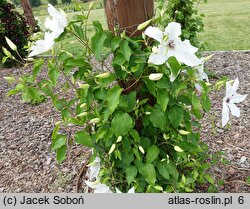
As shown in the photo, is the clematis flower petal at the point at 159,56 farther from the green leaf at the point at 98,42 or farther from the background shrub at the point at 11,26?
the background shrub at the point at 11,26

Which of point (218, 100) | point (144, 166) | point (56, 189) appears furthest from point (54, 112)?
point (144, 166)

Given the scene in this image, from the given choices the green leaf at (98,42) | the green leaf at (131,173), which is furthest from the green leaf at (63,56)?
the green leaf at (131,173)

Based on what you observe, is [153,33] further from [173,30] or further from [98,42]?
[98,42]

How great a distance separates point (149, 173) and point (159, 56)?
24.7 inches

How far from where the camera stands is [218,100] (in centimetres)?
321

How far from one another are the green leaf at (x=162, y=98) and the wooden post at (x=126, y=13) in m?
0.31

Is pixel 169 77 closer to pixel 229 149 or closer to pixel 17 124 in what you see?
pixel 229 149

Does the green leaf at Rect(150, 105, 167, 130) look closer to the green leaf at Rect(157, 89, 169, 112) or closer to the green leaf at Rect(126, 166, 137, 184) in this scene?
the green leaf at Rect(157, 89, 169, 112)

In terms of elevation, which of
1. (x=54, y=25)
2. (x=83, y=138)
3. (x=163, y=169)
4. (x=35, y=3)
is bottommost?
(x=35, y=3)

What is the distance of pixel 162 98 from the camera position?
4.83ft

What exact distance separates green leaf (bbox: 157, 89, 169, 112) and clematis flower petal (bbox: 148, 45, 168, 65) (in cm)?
18

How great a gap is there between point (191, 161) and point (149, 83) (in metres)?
0.76

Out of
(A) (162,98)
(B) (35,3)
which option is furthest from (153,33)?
(B) (35,3)

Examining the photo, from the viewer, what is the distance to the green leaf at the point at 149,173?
1659 millimetres
